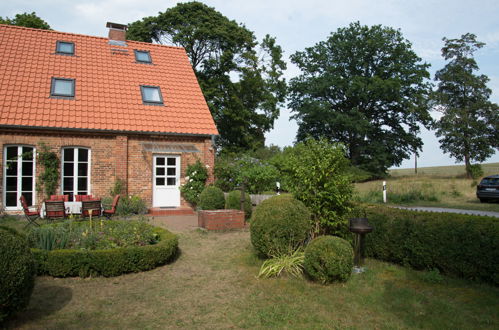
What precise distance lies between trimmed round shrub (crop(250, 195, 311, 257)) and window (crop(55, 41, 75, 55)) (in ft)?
44.2

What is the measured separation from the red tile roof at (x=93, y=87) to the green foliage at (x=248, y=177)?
176 cm

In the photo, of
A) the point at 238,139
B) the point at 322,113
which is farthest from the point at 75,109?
the point at 322,113

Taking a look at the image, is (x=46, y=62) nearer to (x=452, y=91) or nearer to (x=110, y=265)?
(x=110, y=265)

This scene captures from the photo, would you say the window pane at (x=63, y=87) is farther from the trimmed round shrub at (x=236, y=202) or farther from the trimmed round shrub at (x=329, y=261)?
the trimmed round shrub at (x=329, y=261)

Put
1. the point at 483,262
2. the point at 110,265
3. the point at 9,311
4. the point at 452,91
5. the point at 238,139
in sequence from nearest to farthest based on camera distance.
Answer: the point at 9,311 < the point at 483,262 < the point at 110,265 < the point at 238,139 < the point at 452,91

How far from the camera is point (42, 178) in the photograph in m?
13.4

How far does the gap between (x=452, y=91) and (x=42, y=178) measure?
35.6 m

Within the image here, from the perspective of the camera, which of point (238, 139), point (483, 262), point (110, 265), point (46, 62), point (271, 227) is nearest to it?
point (483, 262)

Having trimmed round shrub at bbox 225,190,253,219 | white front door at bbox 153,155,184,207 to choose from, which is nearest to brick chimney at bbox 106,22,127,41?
white front door at bbox 153,155,184,207

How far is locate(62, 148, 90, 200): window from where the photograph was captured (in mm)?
13969

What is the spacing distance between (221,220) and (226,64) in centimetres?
1833

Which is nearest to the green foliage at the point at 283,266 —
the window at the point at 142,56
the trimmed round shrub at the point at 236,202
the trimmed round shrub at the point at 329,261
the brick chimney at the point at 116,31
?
the trimmed round shrub at the point at 329,261

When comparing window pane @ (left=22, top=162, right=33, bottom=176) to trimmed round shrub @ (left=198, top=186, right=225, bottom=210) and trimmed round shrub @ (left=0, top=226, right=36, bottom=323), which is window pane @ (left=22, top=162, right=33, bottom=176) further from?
trimmed round shrub @ (left=0, top=226, right=36, bottom=323)

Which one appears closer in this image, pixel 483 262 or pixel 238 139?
pixel 483 262
